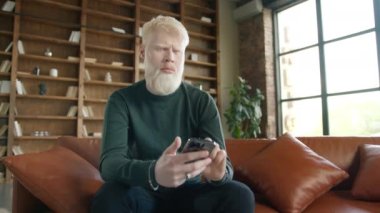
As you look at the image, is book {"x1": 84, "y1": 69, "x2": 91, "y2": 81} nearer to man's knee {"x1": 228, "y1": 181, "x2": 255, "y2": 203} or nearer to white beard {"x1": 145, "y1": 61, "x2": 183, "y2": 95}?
white beard {"x1": 145, "y1": 61, "x2": 183, "y2": 95}

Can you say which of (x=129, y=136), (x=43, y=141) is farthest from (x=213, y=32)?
(x=129, y=136)

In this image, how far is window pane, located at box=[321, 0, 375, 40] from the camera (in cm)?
445

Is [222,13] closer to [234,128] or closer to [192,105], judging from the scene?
[234,128]

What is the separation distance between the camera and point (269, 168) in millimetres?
1752

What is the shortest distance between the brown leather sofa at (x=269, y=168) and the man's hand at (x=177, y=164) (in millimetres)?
506

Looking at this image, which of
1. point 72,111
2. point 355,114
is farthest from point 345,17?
point 72,111

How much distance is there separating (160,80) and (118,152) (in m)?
0.35

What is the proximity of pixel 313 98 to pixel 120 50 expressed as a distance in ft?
10.3

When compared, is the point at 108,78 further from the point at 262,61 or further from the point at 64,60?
the point at 262,61

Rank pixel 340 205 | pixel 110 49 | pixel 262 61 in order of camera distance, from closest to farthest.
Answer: pixel 340 205 < pixel 110 49 < pixel 262 61

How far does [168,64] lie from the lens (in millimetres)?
1297

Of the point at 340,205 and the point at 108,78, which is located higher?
the point at 108,78

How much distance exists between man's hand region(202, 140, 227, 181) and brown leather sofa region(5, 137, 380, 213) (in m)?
0.52

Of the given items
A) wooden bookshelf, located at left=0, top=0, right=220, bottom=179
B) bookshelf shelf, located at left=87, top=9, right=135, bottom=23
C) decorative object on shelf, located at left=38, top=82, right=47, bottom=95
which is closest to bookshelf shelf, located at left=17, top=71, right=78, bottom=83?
wooden bookshelf, located at left=0, top=0, right=220, bottom=179
